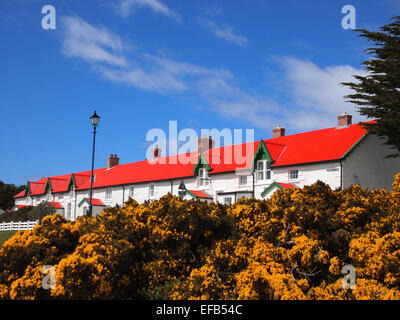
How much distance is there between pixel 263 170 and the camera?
119 ft

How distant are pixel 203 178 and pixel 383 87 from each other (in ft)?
62.8

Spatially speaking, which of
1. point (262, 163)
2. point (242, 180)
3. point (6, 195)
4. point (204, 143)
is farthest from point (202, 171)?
point (6, 195)

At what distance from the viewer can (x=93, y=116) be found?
2527 cm

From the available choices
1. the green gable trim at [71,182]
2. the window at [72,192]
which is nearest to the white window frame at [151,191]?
the green gable trim at [71,182]

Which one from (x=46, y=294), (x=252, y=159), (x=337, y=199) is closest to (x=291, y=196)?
(x=337, y=199)

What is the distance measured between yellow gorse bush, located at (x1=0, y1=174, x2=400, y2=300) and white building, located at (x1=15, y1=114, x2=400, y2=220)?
11.3 m

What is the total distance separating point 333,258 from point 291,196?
8.06ft

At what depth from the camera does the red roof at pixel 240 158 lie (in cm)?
3356

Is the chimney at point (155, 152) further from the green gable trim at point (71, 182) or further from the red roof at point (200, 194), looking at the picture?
the red roof at point (200, 194)

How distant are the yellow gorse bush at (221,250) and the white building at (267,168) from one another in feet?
37.2

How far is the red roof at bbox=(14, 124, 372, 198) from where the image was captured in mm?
33562

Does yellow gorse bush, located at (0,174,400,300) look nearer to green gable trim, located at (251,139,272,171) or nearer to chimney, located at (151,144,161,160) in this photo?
green gable trim, located at (251,139,272,171)

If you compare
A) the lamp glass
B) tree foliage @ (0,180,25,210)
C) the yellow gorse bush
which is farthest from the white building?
tree foliage @ (0,180,25,210)
